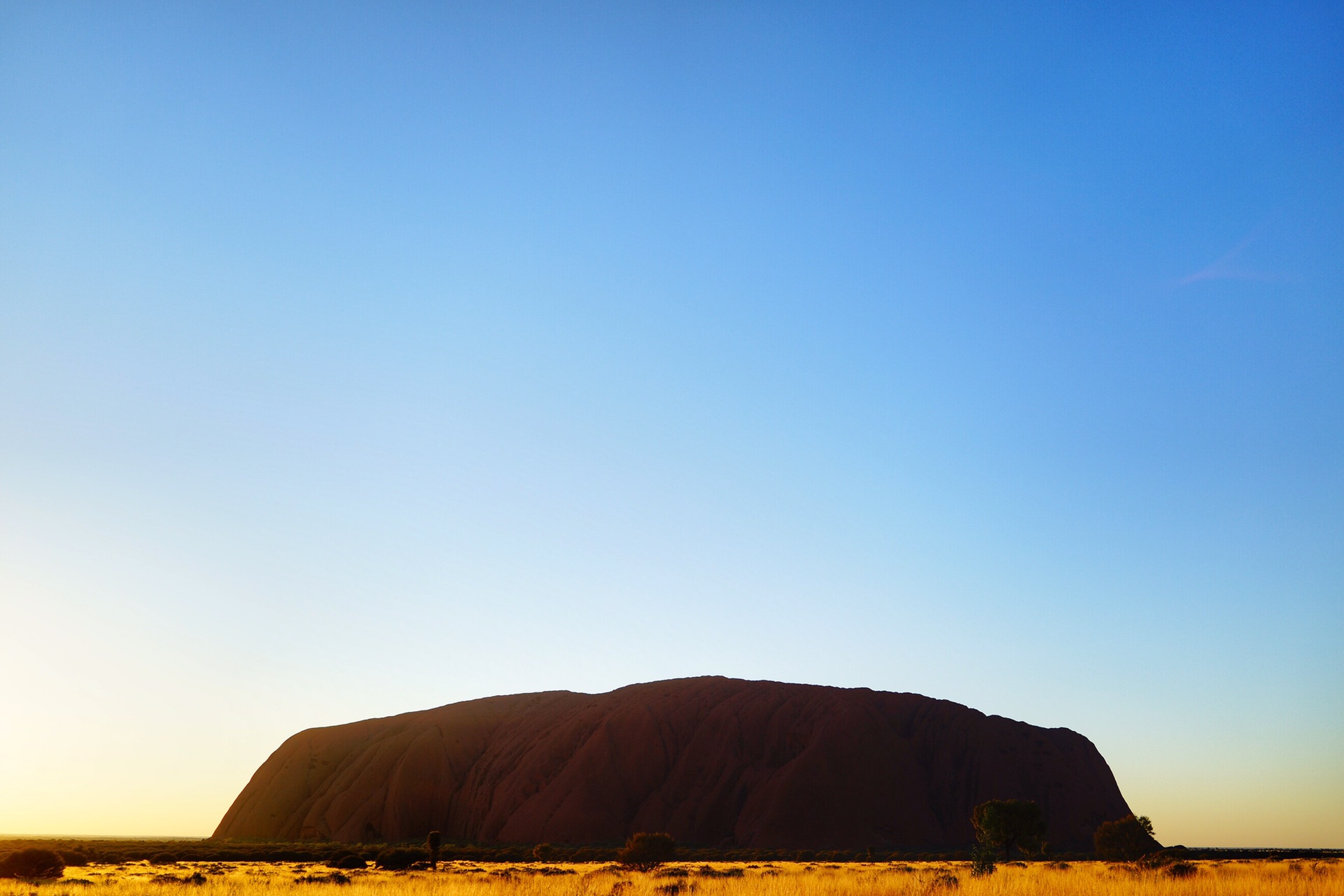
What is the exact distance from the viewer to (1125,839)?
2035 inches

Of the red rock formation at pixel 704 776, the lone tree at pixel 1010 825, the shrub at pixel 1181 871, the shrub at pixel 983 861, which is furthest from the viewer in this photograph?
the red rock formation at pixel 704 776

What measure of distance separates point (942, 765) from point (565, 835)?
133 feet

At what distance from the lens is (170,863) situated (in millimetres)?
59219

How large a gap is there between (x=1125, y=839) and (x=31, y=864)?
5344cm

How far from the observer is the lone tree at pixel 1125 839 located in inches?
2009

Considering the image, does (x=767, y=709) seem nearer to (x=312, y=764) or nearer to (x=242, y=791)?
(x=312, y=764)

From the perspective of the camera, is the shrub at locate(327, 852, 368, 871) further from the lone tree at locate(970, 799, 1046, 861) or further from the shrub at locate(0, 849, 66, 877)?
the lone tree at locate(970, 799, 1046, 861)

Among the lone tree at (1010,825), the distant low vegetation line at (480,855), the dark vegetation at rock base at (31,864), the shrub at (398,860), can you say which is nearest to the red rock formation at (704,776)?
the distant low vegetation line at (480,855)

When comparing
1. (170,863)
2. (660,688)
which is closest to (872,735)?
(660,688)

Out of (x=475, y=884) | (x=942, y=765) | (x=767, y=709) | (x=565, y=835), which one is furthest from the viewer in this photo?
(x=767, y=709)

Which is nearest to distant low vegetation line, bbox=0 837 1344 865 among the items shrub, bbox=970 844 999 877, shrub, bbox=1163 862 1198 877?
shrub, bbox=970 844 999 877

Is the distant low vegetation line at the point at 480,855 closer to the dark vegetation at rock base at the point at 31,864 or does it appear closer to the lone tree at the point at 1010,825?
the lone tree at the point at 1010,825

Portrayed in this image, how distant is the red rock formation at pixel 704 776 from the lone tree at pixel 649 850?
1528 inches

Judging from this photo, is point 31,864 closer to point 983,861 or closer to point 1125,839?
point 983,861
